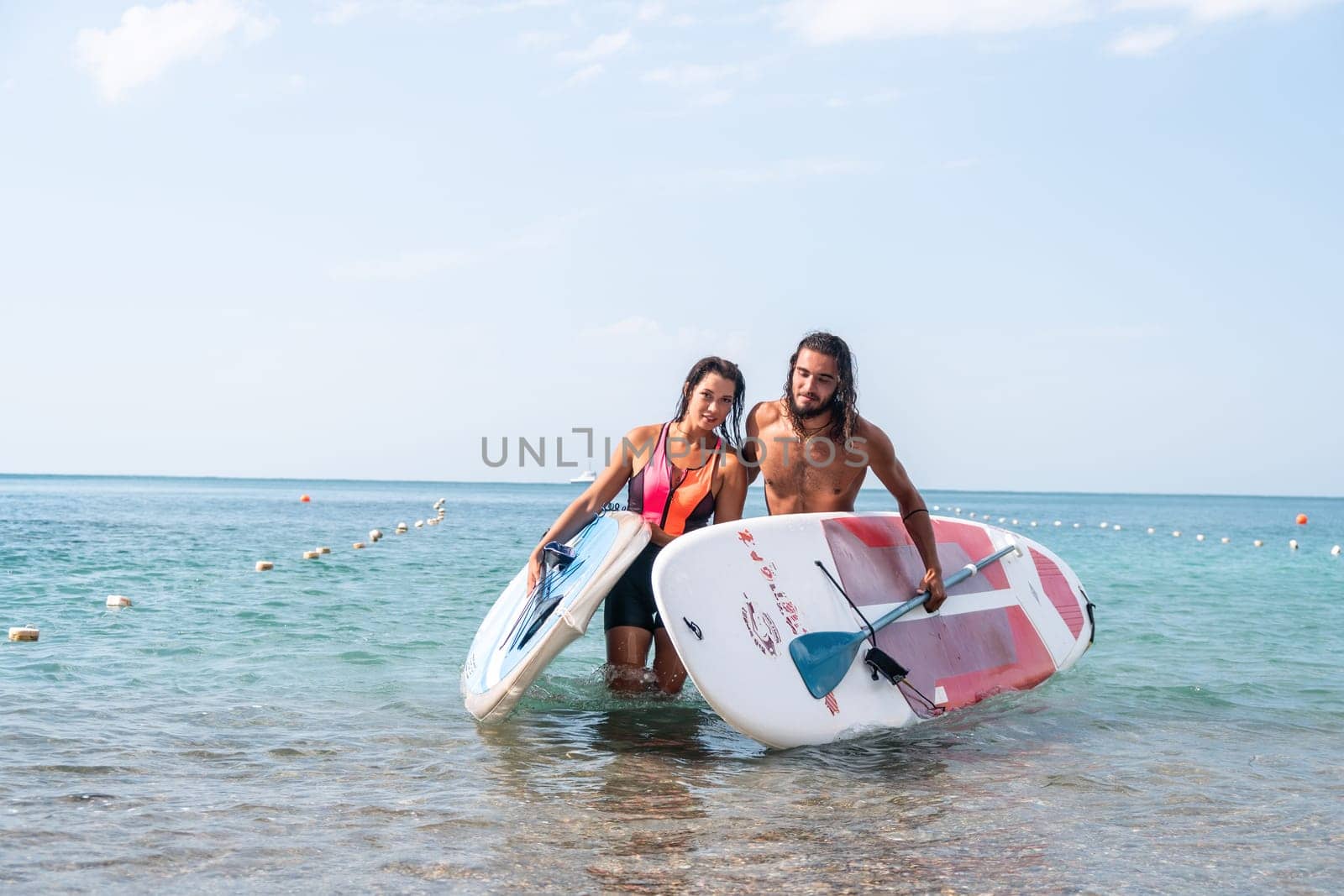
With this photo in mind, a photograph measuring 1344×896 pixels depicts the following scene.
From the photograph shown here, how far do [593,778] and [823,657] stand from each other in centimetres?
122

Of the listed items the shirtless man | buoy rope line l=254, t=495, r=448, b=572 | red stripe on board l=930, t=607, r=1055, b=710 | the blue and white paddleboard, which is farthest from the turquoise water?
buoy rope line l=254, t=495, r=448, b=572

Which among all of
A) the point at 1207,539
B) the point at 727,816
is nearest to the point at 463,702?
the point at 727,816

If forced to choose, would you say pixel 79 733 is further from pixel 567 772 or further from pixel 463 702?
pixel 567 772

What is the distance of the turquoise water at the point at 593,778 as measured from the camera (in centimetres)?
340

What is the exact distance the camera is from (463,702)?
5.89 m

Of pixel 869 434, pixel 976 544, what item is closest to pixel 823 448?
pixel 869 434

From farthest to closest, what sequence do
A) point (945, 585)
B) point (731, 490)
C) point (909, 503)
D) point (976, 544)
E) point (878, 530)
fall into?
point (976, 544) < point (945, 585) < point (878, 530) < point (909, 503) < point (731, 490)

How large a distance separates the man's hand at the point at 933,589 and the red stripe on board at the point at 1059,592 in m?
1.67

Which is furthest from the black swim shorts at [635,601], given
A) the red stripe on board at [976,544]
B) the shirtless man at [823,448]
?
the red stripe on board at [976,544]

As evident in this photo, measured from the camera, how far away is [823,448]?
545 centimetres

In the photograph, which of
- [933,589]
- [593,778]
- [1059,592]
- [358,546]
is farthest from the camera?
[358,546]

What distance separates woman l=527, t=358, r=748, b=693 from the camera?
504 centimetres

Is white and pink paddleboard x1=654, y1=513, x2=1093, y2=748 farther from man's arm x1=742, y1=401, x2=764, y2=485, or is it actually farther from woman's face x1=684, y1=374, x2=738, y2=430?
A: woman's face x1=684, y1=374, x2=738, y2=430

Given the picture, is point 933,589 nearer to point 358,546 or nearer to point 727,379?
point 727,379
